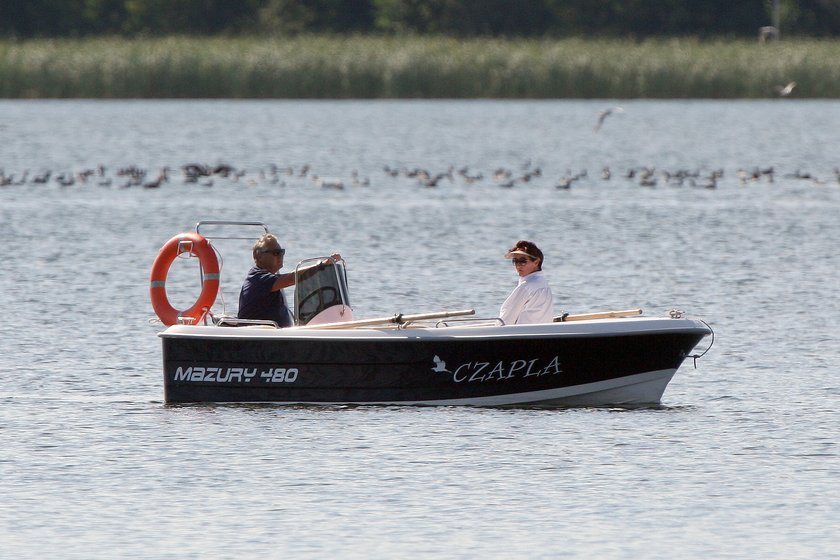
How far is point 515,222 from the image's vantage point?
34250mm

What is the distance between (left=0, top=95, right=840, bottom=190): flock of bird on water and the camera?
1662 inches

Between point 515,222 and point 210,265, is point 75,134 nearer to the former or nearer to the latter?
point 515,222

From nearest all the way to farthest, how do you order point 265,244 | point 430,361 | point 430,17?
point 430,361, point 265,244, point 430,17

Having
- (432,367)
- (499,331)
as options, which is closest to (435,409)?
(432,367)

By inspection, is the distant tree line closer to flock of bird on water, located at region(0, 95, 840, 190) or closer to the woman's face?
flock of bird on water, located at region(0, 95, 840, 190)

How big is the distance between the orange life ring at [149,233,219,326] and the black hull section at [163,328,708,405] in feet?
3.39

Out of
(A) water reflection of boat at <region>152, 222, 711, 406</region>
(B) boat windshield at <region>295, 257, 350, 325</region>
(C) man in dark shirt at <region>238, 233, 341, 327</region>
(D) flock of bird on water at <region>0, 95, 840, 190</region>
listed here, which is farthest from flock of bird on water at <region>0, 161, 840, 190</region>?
(A) water reflection of boat at <region>152, 222, 711, 406</region>

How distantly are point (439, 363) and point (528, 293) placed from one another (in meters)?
0.91

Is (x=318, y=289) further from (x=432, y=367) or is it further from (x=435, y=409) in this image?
(x=435, y=409)

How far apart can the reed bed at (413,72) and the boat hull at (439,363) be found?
1702 inches

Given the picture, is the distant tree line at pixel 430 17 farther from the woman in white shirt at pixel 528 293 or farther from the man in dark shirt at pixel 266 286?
the woman in white shirt at pixel 528 293

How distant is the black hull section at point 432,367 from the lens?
14.7 metres

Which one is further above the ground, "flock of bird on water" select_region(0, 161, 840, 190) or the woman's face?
the woman's face

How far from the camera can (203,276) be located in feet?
53.6
